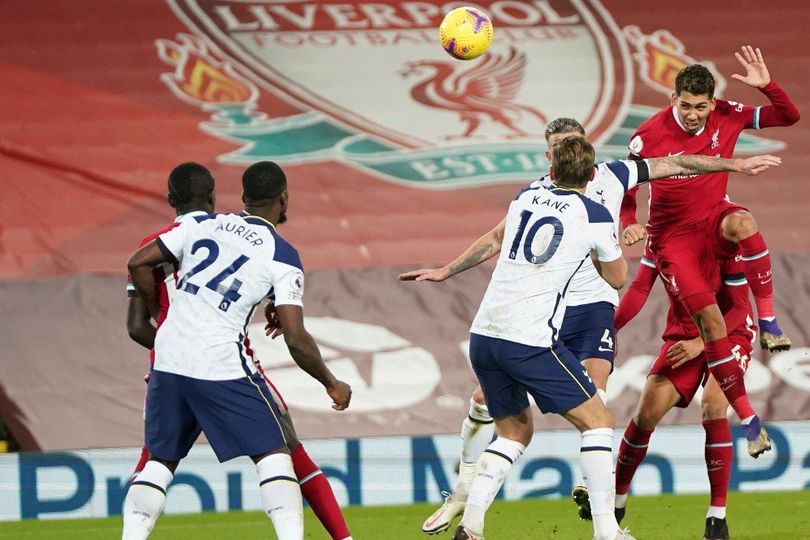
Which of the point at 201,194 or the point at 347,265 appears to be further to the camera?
the point at 347,265

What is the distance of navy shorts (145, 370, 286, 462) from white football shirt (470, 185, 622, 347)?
A: 103 centimetres

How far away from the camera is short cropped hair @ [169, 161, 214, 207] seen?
5.38 metres

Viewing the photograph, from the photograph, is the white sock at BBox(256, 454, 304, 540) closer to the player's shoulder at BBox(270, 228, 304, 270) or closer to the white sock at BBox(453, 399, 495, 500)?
the player's shoulder at BBox(270, 228, 304, 270)

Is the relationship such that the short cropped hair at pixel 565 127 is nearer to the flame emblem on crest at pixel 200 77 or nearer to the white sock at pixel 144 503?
the white sock at pixel 144 503

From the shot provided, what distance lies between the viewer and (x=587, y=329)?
6.38m

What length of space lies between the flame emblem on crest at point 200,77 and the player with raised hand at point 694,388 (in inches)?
212

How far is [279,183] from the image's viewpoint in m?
5.05

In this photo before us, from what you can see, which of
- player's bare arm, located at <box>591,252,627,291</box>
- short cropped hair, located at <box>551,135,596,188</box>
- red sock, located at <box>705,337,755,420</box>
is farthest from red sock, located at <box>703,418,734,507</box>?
short cropped hair, located at <box>551,135,596,188</box>

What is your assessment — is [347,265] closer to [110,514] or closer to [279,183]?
[110,514]

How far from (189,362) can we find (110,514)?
3651mm

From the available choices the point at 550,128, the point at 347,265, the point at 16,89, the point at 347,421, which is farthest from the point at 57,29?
the point at 550,128

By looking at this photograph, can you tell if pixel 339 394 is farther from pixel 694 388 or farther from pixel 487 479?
pixel 694 388

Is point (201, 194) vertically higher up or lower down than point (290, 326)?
higher up

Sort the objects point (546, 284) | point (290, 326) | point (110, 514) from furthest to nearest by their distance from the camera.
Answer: point (110, 514) < point (546, 284) < point (290, 326)
